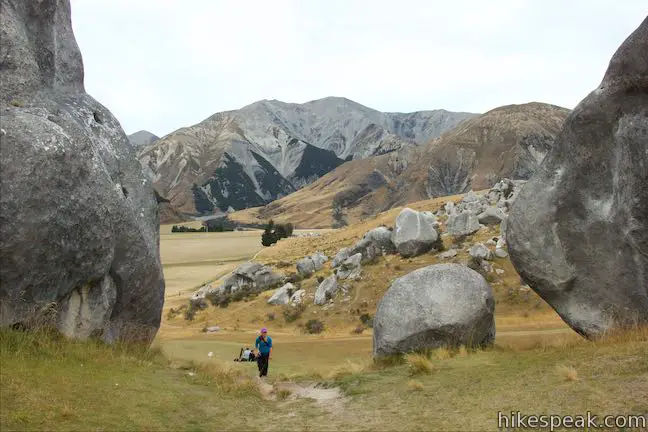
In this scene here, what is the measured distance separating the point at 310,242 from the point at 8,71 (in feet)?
205

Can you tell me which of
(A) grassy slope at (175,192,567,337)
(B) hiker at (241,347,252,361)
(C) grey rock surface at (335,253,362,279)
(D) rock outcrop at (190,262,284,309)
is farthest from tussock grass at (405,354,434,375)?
(D) rock outcrop at (190,262,284,309)

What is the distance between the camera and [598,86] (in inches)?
551

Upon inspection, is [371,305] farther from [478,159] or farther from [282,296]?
[478,159]

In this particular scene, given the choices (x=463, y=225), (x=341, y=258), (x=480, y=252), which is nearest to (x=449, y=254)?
(x=480, y=252)

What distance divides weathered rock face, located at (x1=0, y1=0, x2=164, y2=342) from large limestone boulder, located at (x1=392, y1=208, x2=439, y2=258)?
2906cm

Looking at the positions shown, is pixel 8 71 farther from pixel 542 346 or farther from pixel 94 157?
pixel 542 346

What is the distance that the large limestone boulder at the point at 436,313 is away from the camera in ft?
51.8

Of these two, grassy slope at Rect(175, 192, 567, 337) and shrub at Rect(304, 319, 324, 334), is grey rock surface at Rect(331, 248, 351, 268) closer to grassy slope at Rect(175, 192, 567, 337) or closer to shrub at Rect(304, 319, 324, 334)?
grassy slope at Rect(175, 192, 567, 337)

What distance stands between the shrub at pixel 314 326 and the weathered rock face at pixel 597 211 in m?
20.1

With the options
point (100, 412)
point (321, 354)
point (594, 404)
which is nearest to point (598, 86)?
point (594, 404)

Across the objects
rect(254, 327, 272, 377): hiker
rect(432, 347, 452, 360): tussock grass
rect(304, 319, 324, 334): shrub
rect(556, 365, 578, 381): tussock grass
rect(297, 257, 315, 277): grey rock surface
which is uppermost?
rect(556, 365, 578, 381): tussock grass

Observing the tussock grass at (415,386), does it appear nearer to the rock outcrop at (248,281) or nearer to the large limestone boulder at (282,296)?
the large limestone boulder at (282,296)

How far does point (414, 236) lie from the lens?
140 feet

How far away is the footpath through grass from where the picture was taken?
8070 millimetres
